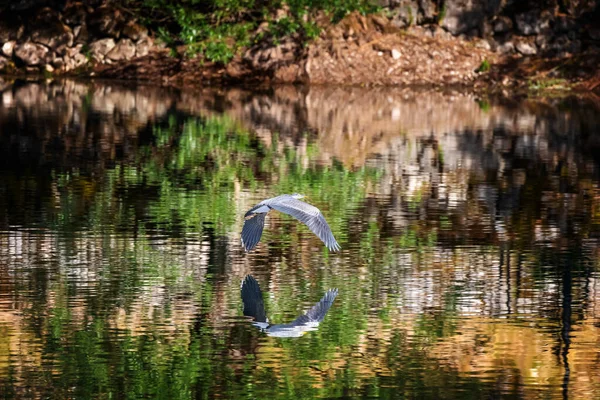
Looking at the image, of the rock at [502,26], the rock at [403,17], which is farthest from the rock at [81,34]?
the rock at [502,26]

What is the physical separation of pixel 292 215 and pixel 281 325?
844 millimetres

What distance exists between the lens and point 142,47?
115ft

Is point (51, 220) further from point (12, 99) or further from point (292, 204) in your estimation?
point (12, 99)

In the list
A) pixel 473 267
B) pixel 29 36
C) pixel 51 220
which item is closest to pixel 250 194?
pixel 51 220

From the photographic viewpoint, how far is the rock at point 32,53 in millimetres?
34719

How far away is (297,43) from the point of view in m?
34.0

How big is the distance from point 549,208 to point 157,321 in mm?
7145

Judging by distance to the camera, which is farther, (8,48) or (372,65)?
(8,48)

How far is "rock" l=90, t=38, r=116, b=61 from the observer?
114ft

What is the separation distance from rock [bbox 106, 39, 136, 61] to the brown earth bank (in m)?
0.03

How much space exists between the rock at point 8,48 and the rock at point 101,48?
2078 millimetres

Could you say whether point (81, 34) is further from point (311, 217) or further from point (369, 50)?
point (311, 217)

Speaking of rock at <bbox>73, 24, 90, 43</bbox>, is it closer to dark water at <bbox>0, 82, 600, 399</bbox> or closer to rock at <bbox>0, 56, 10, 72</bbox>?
rock at <bbox>0, 56, 10, 72</bbox>

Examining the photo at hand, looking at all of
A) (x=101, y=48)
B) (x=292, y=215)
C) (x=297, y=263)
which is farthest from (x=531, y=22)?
(x=292, y=215)
